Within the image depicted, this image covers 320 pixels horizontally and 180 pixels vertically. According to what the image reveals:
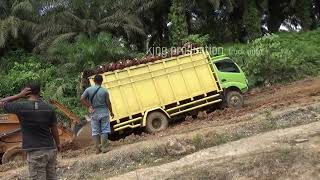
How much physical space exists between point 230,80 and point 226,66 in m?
0.47

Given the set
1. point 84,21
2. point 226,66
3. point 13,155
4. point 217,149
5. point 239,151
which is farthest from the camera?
point 84,21

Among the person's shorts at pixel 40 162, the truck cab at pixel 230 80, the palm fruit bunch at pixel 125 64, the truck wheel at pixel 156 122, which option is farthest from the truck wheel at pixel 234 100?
the person's shorts at pixel 40 162

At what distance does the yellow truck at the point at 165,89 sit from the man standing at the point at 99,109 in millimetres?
A: 2297

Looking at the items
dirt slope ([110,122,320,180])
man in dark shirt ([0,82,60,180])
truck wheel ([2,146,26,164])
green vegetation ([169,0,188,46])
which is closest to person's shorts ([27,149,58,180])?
man in dark shirt ([0,82,60,180])

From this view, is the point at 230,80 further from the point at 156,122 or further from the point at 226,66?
the point at 156,122

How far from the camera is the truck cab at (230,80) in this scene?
16.5 metres

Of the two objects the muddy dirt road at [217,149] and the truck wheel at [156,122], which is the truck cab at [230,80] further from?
the truck wheel at [156,122]

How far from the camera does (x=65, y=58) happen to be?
23.5 m

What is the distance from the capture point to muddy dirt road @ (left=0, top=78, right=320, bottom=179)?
9.40 meters

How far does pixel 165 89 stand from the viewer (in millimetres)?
15438

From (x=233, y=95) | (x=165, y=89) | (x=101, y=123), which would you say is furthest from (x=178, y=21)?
(x=101, y=123)

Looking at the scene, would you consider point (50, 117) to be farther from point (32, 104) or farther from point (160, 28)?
point (160, 28)

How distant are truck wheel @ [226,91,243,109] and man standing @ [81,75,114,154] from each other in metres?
5.36

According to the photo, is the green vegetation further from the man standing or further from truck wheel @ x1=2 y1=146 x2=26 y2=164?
the man standing
